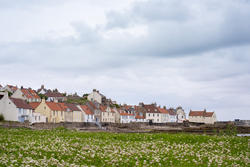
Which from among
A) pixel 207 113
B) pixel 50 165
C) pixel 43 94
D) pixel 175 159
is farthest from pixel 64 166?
pixel 207 113

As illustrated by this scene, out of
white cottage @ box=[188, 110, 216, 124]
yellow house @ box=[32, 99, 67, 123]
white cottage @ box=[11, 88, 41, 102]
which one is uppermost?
white cottage @ box=[11, 88, 41, 102]

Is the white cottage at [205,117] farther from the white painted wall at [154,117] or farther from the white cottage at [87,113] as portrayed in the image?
the white cottage at [87,113]

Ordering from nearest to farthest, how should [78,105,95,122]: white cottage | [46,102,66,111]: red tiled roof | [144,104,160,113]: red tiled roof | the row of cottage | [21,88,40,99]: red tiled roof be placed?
the row of cottage, [46,102,66,111]: red tiled roof, [78,105,95,122]: white cottage, [21,88,40,99]: red tiled roof, [144,104,160,113]: red tiled roof

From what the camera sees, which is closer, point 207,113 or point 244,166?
point 244,166

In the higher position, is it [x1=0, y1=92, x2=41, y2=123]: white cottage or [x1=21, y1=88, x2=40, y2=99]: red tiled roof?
[x1=21, y1=88, x2=40, y2=99]: red tiled roof

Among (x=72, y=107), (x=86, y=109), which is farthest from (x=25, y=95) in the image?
(x=86, y=109)

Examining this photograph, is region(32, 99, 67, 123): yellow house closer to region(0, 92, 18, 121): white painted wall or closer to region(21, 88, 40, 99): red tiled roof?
region(0, 92, 18, 121): white painted wall

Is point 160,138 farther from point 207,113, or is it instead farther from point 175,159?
point 207,113

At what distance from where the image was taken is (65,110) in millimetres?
119500

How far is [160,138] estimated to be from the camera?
32.5m

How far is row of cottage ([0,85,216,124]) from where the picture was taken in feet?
313

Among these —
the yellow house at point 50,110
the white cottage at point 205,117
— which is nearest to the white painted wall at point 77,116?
the yellow house at point 50,110

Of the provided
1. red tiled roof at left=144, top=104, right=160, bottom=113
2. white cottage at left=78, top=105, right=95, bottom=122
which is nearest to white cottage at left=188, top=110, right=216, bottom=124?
red tiled roof at left=144, top=104, right=160, bottom=113

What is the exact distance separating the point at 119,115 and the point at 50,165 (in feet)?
483
